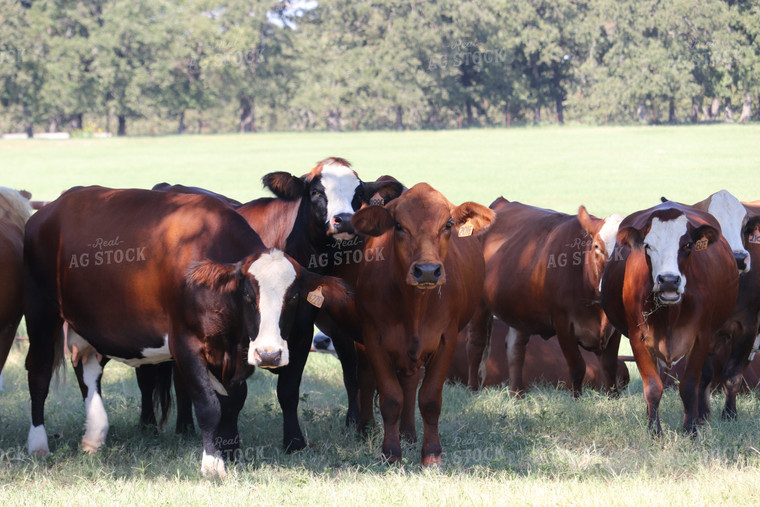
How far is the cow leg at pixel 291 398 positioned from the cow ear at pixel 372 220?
1.07m

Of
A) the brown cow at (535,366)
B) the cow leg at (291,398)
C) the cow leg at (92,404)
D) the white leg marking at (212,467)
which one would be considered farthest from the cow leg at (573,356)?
the cow leg at (92,404)

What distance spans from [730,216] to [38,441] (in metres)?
5.44

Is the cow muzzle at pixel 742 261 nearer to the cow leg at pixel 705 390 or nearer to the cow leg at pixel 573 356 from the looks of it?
the cow leg at pixel 705 390

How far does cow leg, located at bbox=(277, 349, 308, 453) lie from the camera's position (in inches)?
253

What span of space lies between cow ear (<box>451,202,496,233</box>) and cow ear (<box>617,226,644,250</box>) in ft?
3.49

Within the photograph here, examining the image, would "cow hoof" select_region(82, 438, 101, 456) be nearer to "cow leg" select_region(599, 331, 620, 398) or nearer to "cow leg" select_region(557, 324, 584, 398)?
"cow leg" select_region(557, 324, 584, 398)

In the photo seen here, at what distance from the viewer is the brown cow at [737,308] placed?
283 inches

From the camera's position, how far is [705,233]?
21.2ft

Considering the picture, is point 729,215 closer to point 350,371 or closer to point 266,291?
point 350,371

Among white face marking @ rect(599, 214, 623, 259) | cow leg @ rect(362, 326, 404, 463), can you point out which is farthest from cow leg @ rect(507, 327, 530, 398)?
cow leg @ rect(362, 326, 404, 463)

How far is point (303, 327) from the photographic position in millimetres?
6410

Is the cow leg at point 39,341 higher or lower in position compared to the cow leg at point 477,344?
higher

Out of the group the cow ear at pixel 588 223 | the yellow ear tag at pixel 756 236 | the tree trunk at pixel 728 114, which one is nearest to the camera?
the yellow ear tag at pixel 756 236

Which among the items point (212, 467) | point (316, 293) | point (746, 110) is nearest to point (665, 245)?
point (316, 293)
